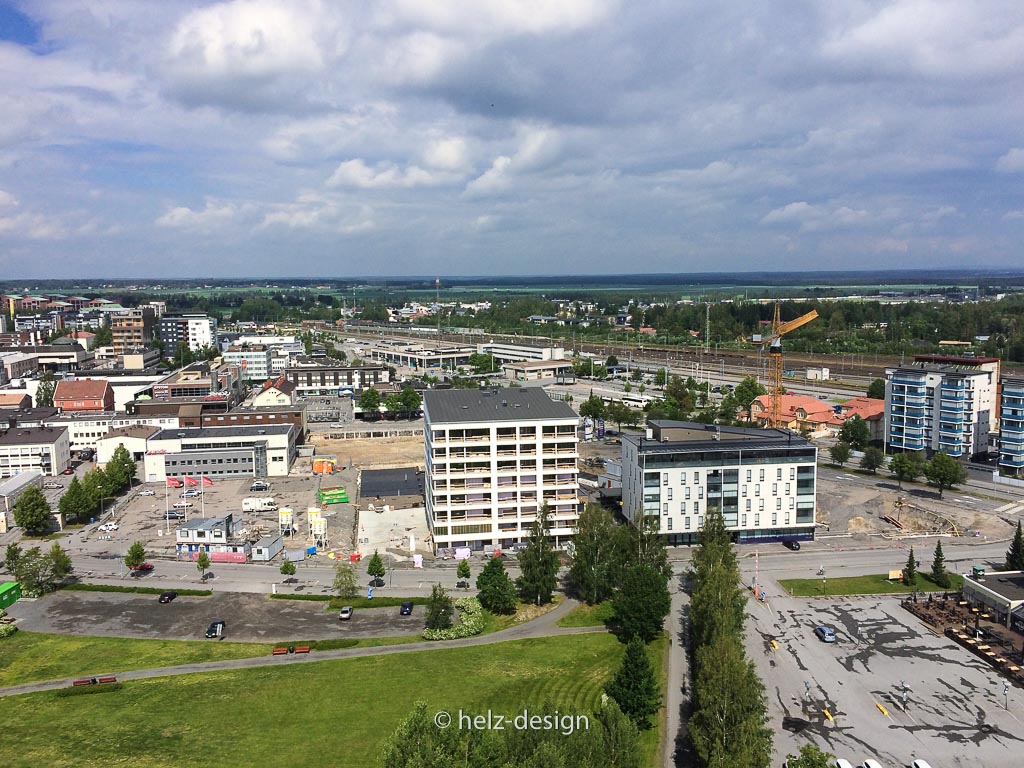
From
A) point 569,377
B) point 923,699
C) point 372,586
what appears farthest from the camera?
point 569,377

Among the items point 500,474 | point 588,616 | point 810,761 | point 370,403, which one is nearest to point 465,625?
point 588,616

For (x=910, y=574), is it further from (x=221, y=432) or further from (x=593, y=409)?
(x=221, y=432)

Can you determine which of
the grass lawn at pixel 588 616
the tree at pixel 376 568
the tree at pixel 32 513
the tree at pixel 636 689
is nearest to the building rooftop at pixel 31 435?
the tree at pixel 32 513

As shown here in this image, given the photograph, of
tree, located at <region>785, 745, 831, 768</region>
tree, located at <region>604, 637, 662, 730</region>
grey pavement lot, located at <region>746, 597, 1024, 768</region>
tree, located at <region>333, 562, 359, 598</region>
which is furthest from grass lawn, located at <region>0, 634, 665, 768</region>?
tree, located at <region>333, 562, 359, 598</region>

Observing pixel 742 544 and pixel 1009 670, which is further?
pixel 742 544

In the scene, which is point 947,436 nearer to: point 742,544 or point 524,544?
point 742,544

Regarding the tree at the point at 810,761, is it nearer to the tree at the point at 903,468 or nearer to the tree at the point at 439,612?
the tree at the point at 439,612

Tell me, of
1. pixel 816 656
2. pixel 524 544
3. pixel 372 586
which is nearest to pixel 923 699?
pixel 816 656
